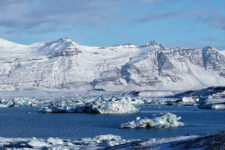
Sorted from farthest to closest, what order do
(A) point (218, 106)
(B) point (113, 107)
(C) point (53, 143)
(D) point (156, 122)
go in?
1. (A) point (218, 106)
2. (B) point (113, 107)
3. (D) point (156, 122)
4. (C) point (53, 143)

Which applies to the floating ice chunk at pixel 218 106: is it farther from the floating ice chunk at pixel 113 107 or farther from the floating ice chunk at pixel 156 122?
the floating ice chunk at pixel 156 122

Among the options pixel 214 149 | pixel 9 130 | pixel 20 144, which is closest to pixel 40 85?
pixel 9 130

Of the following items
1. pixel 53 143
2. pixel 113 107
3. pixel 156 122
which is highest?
pixel 113 107

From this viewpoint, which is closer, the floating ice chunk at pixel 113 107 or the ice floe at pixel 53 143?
the ice floe at pixel 53 143

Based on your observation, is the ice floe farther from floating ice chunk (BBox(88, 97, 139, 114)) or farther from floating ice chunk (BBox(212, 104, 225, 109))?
floating ice chunk (BBox(212, 104, 225, 109))

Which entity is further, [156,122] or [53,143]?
[156,122]

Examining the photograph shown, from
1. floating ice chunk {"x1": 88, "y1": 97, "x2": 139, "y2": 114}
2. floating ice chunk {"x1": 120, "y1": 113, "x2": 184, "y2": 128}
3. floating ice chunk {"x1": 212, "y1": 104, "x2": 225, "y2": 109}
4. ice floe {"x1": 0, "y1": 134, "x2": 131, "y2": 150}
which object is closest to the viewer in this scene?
ice floe {"x1": 0, "y1": 134, "x2": 131, "y2": 150}

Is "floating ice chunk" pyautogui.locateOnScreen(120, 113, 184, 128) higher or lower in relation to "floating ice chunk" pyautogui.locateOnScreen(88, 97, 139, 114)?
lower

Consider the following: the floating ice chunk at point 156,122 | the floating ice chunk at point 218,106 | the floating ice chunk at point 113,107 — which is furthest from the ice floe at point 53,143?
the floating ice chunk at point 218,106

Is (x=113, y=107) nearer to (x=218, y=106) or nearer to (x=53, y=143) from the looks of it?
(x=218, y=106)

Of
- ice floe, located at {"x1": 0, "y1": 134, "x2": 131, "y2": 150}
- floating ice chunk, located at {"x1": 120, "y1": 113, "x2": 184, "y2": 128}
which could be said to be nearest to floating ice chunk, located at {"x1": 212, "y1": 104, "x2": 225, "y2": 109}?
floating ice chunk, located at {"x1": 120, "y1": 113, "x2": 184, "y2": 128}

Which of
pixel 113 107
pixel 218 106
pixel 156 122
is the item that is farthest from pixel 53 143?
pixel 218 106

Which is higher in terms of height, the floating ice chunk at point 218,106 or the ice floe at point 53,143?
the floating ice chunk at point 218,106

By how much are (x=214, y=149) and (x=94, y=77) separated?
587 feet
